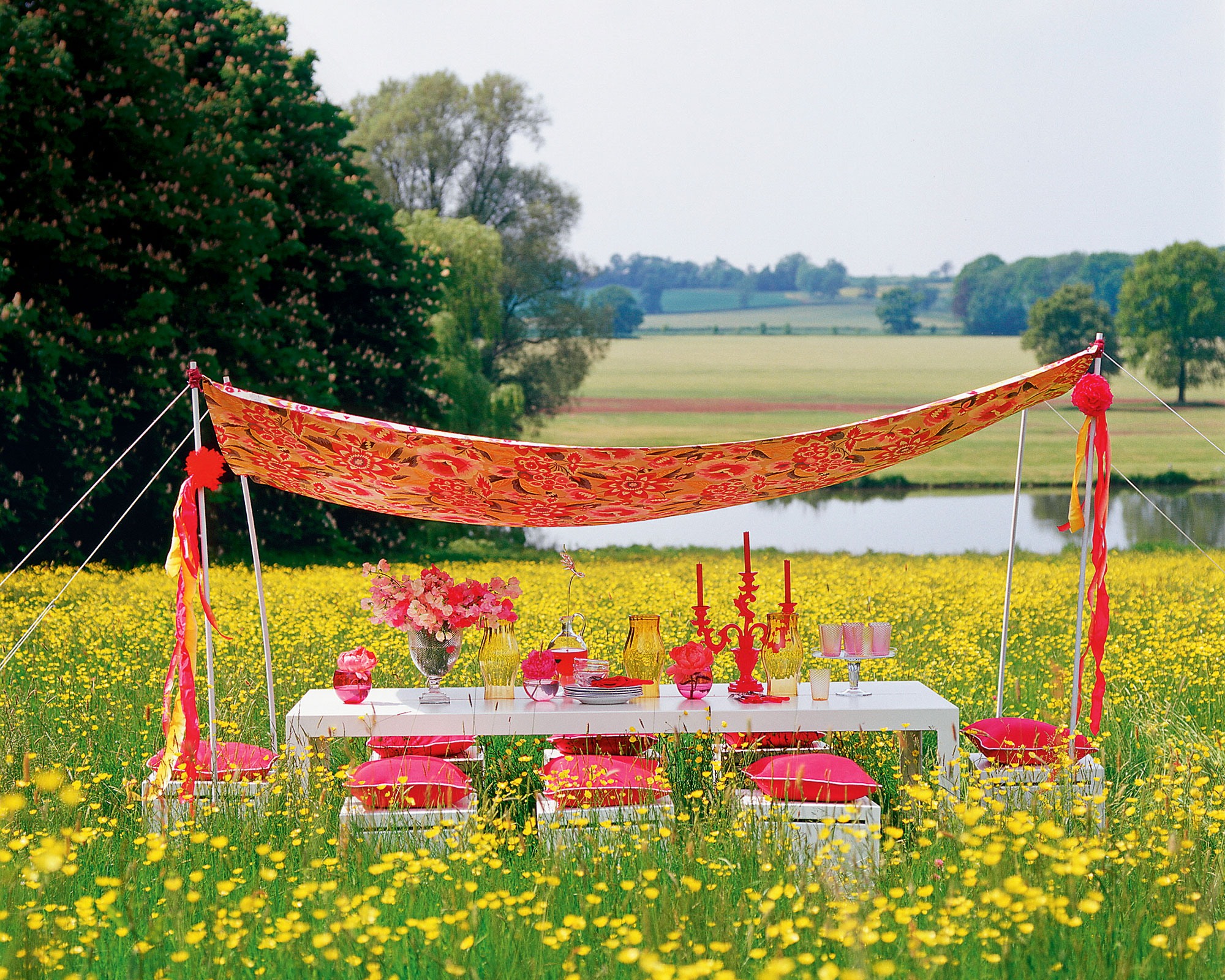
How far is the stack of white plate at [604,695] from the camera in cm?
403

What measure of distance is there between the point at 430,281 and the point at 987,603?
1031 cm

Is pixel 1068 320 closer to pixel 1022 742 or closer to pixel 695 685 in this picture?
pixel 1022 742

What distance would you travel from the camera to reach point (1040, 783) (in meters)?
3.32

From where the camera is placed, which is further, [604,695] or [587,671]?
[587,671]

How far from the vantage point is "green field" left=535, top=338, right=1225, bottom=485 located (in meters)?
34.3

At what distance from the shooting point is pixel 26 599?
9.57 m

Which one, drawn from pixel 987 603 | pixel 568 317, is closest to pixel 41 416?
pixel 987 603

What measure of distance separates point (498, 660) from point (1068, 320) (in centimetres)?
3579

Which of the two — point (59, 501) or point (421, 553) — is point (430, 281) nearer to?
point (421, 553)

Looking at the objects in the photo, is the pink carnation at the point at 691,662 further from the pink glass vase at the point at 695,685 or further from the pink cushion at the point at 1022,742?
the pink cushion at the point at 1022,742

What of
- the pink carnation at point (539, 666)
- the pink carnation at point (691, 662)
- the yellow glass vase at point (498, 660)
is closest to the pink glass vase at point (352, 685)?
the yellow glass vase at point (498, 660)

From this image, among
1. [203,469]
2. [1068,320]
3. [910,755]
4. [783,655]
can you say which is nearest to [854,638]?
[783,655]

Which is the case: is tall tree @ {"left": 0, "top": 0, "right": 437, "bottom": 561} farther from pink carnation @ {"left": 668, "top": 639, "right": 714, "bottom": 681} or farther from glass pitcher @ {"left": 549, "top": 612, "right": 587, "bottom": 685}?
pink carnation @ {"left": 668, "top": 639, "right": 714, "bottom": 681}

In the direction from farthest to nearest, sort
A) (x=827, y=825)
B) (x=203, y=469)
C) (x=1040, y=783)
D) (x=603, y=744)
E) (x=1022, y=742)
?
1. (x=603, y=744)
2. (x=1022, y=742)
3. (x=203, y=469)
4. (x=1040, y=783)
5. (x=827, y=825)
